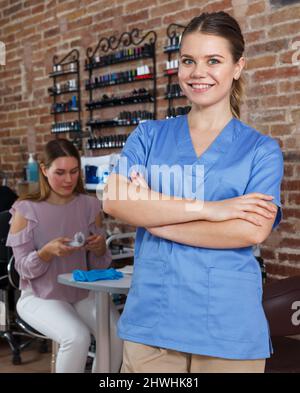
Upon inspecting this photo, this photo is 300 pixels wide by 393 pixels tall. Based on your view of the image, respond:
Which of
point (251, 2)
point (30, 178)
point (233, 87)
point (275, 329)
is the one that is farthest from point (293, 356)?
point (30, 178)

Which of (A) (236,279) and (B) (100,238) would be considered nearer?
(A) (236,279)

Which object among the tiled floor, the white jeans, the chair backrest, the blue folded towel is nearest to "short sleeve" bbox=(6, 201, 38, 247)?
the white jeans

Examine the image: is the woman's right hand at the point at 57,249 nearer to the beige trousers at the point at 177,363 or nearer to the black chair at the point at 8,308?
the black chair at the point at 8,308

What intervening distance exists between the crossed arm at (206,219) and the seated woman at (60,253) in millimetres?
1252

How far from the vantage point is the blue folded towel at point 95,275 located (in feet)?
7.72

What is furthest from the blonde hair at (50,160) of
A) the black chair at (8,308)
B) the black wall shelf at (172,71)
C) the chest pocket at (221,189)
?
the chest pocket at (221,189)

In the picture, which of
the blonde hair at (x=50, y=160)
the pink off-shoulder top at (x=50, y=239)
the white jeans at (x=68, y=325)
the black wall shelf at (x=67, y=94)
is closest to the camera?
the white jeans at (x=68, y=325)

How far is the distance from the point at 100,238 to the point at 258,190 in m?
1.50

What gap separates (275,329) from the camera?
220 centimetres

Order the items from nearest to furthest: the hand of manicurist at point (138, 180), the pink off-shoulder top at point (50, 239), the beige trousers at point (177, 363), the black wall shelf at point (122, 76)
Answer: the beige trousers at point (177, 363)
the hand of manicurist at point (138, 180)
the pink off-shoulder top at point (50, 239)
the black wall shelf at point (122, 76)

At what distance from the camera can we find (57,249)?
103 inches

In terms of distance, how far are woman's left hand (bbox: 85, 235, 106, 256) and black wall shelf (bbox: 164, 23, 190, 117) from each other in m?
1.08

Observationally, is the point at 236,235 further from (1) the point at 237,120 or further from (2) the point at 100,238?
(2) the point at 100,238

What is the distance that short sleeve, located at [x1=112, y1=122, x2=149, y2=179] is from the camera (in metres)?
1.49
